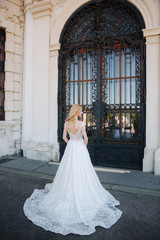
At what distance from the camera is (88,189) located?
2805 millimetres

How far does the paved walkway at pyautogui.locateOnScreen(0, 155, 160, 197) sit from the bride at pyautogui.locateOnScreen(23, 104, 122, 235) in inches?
34.7

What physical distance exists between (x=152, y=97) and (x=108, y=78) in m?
1.50

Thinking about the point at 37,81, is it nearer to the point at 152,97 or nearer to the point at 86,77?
the point at 86,77

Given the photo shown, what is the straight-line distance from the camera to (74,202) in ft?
8.65

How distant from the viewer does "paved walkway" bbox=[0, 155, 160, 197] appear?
3643 mm

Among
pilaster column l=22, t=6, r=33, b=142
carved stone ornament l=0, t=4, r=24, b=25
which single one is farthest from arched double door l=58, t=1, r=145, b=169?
carved stone ornament l=0, t=4, r=24, b=25

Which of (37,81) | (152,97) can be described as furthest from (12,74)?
(152,97)

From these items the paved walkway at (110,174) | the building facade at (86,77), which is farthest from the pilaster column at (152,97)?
the paved walkway at (110,174)

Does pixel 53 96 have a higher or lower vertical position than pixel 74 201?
higher

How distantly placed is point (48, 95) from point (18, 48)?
98.8 inches

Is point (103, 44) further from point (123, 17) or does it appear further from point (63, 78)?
point (63, 78)

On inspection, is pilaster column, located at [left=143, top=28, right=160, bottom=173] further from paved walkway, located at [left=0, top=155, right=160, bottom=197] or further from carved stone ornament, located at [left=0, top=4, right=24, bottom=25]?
carved stone ornament, located at [left=0, top=4, right=24, bottom=25]

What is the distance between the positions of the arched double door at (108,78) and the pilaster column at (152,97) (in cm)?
20

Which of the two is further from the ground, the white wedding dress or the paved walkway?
the white wedding dress
